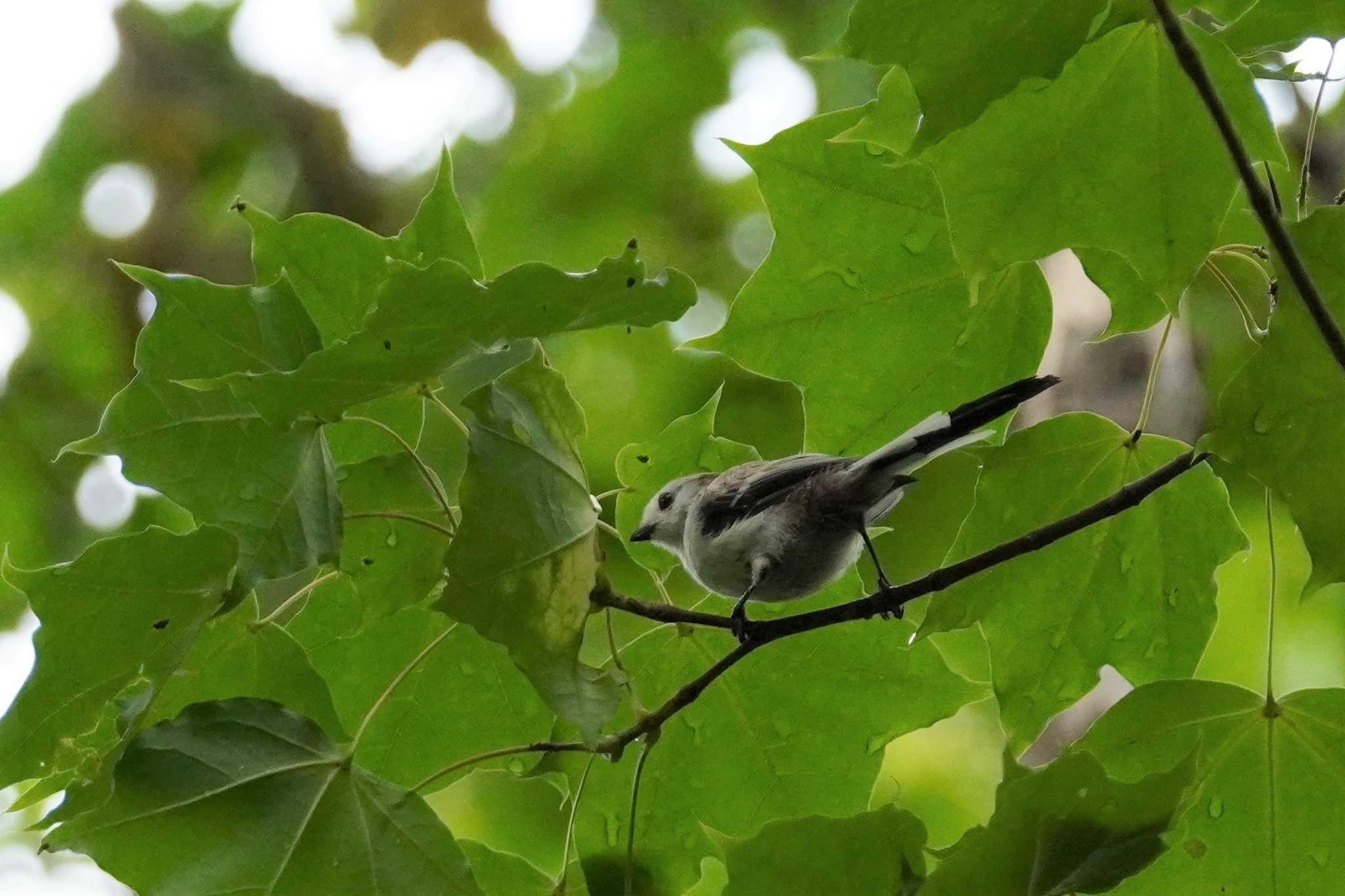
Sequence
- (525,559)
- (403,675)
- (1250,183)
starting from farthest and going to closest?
(403,675)
(525,559)
(1250,183)

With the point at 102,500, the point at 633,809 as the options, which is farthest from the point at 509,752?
the point at 102,500

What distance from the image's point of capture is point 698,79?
6.01 metres

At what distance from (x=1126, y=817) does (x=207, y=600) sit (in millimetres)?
1139

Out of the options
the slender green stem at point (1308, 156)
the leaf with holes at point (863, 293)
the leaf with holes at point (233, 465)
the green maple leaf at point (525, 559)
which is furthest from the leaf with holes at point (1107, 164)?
the leaf with holes at point (233, 465)

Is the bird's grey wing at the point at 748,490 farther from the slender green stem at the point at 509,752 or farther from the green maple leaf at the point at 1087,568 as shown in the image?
the slender green stem at the point at 509,752

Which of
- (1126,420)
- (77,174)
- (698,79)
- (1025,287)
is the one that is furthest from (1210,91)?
(77,174)

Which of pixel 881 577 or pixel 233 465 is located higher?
pixel 233 465

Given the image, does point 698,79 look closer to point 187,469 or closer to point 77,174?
point 77,174

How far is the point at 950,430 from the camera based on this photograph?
Answer: 5.48 ft

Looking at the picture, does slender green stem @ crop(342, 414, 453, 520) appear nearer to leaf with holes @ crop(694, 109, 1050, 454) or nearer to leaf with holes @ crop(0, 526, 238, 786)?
leaf with holes @ crop(0, 526, 238, 786)

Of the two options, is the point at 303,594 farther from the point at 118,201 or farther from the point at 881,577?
the point at 118,201

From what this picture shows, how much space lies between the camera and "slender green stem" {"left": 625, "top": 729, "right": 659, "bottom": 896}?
1646mm

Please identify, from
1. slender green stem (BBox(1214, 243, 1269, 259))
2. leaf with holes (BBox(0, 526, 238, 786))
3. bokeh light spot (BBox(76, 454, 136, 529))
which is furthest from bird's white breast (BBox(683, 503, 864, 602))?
bokeh light spot (BBox(76, 454, 136, 529))

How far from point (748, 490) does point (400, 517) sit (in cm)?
61
